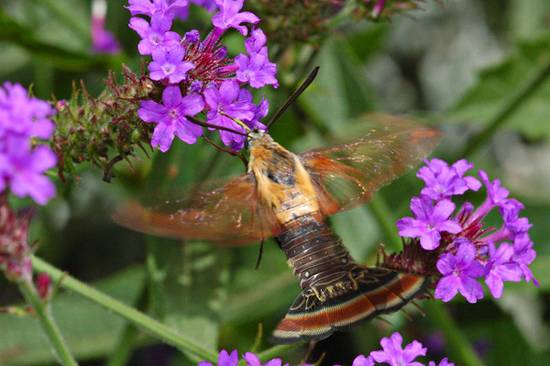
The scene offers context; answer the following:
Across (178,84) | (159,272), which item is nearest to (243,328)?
(159,272)

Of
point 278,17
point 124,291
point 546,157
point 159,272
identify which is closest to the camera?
point 278,17

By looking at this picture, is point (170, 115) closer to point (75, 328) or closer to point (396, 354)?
point (396, 354)

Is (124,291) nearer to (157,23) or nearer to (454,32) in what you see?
(157,23)

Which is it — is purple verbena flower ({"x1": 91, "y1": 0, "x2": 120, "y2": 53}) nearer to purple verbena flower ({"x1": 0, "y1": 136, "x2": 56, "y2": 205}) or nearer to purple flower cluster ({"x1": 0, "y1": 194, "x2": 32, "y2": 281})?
purple flower cluster ({"x1": 0, "y1": 194, "x2": 32, "y2": 281})

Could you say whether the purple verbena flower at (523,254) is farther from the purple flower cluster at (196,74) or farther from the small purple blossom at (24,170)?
the small purple blossom at (24,170)

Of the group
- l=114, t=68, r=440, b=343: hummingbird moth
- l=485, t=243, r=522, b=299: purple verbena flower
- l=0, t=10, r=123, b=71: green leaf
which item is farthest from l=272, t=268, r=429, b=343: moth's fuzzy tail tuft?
l=0, t=10, r=123, b=71: green leaf

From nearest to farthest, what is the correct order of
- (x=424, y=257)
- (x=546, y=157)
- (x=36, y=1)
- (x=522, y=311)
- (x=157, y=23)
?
(x=157, y=23) → (x=424, y=257) → (x=36, y=1) → (x=522, y=311) → (x=546, y=157)

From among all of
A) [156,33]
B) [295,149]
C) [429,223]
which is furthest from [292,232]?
[295,149]
